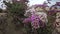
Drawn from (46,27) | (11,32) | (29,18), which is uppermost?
(29,18)

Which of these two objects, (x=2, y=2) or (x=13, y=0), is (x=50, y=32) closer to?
(x=13, y=0)

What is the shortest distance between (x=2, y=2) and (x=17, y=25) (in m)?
0.44

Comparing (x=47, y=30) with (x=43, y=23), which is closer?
(x=43, y=23)

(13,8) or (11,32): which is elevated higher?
(13,8)

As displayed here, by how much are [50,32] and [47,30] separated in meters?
0.04

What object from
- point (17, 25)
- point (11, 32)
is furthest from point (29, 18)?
point (17, 25)

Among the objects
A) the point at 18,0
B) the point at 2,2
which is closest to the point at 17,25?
the point at 18,0

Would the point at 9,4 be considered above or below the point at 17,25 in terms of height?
above

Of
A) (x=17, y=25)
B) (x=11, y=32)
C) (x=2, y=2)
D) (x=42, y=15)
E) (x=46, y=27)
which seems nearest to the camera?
(x=42, y=15)

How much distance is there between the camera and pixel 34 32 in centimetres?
158

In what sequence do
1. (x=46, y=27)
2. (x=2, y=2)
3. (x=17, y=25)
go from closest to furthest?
(x=46, y=27)
(x=17, y=25)
(x=2, y=2)

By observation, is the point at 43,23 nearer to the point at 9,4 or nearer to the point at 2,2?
the point at 9,4

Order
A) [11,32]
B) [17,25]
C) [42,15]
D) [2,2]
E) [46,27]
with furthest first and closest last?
[2,2]
[17,25]
[11,32]
[46,27]
[42,15]

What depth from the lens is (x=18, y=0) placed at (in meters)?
2.07
